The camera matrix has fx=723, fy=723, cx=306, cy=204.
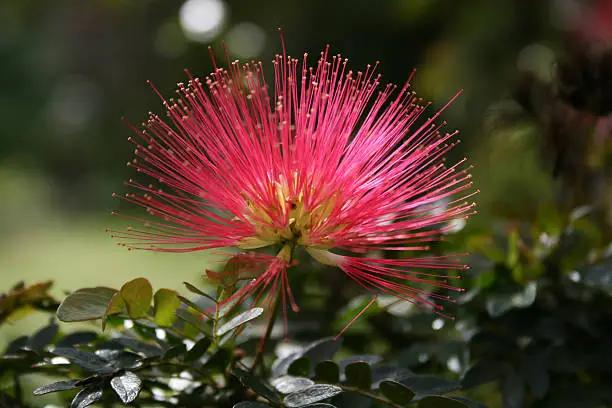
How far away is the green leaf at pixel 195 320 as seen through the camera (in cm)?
83

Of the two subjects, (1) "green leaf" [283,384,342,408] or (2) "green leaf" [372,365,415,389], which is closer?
(1) "green leaf" [283,384,342,408]

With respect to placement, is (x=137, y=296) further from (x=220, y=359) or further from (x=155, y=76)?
(x=155, y=76)

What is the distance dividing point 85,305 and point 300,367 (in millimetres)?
273

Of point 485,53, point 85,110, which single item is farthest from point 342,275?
point 85,110

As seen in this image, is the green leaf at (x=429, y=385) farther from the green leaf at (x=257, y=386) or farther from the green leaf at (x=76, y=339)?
the green leaf at (x=76, y=339)

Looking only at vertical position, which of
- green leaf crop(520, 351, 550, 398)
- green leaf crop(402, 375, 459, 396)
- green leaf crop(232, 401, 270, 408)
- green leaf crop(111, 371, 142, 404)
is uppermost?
green leaf crop(520, 351, 550, 398)

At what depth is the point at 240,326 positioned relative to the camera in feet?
2.79

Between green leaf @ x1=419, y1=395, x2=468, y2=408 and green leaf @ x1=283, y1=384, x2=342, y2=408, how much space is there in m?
0.12

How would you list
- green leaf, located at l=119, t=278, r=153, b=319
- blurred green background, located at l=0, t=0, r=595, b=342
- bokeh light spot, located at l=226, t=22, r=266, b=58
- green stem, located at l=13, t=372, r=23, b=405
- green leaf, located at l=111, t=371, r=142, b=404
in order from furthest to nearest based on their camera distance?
blurred green background, located at l=0, t=0, r=595, b=342 → bokeh light spot, located at l=226, t=22, r=266, b=58 → green stem, located at l=13, t=372, r=23, b=405 → green leaf, located at l=119, t=278, r=153, b=319 → green leaf, located at l=111, t=371, r=142, b=404

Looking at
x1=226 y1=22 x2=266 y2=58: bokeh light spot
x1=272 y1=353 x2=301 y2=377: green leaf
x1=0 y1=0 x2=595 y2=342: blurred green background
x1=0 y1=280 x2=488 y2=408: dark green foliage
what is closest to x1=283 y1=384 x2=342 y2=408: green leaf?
x1=0 y1=280 x2=488 y2=408: dark green foliage

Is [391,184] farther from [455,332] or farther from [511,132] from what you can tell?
[511,132]

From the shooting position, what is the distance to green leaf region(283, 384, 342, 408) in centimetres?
77

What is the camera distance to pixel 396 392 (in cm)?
83

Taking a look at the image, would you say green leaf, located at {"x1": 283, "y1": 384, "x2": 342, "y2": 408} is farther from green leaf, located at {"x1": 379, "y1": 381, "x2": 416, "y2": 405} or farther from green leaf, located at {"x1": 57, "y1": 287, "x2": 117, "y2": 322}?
green leaf, located at {"x1": 57, "y1": 287, "x2": 117, "y2": 322}
